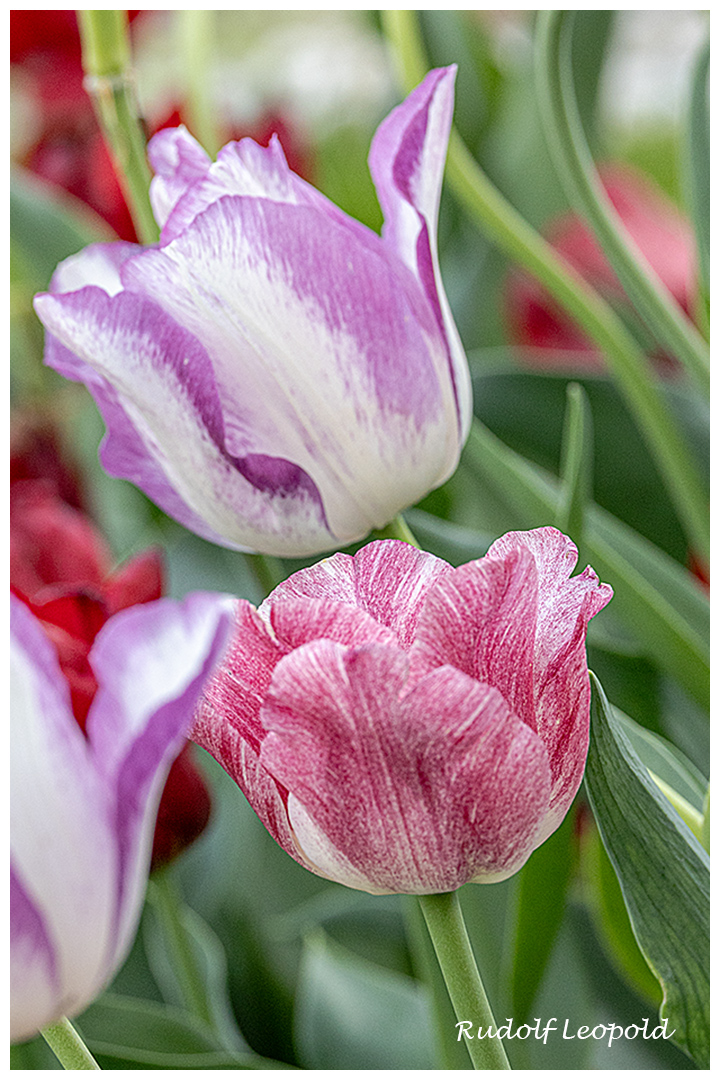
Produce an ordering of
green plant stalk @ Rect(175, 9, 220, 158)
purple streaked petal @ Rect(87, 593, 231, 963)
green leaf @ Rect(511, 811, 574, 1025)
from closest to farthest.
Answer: purple streaked petal @ Rect(87, 593, 231, 963)
green leaf @ Rect(511, 811, 574, 1025)
green plant stalk @ Rect(175, 9, 220, 158)

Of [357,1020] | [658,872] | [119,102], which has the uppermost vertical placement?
[119,102]

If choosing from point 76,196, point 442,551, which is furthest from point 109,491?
point 442,551

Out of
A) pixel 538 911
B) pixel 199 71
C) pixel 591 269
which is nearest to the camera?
pixel 538 911

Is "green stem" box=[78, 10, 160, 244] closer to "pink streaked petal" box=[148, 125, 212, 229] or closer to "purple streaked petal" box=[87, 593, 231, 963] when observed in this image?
"pink streaked petal" box=[148, 125, 212, 229]

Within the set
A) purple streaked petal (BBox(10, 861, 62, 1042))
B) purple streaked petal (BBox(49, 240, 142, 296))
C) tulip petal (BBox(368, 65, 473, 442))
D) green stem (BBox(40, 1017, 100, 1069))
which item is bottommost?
green stem (BBox(40, 1017, 100, 1069))

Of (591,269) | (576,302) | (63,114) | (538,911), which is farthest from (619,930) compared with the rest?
(63,114)

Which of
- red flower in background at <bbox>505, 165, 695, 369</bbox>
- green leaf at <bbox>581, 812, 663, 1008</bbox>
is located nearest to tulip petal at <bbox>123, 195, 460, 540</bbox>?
green leaf at <bbox>581, 812, 663, 1008</bbox>

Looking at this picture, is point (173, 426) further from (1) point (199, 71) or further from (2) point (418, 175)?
(1) point (199, 71)
